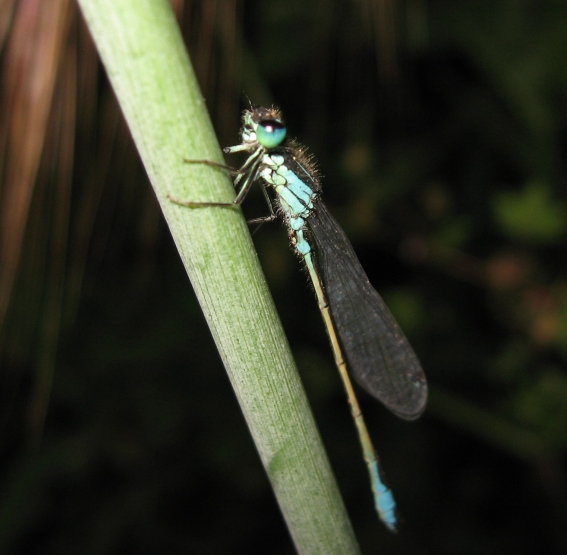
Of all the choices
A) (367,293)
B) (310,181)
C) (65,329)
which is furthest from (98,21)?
(65,329)

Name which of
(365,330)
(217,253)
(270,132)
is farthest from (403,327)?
(217,253)

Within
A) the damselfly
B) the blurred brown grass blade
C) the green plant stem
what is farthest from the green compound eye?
the green plant stem

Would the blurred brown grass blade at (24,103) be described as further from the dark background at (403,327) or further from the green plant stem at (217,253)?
the dark background at (403,327)

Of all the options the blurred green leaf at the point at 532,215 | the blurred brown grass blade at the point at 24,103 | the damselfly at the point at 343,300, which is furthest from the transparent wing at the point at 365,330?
the blurred green leaf at the point at 532,215

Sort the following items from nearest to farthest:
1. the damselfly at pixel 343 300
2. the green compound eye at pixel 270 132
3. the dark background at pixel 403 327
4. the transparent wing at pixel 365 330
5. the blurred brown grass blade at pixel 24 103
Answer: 1. the blurred brown grass blade at pixel 24 103
2. the green compound eye at pixel 270 132
3. the damselfly at pixel 343 300
4. the transparent wing at pixel 365 330
5. the dark background at pixel 403 327

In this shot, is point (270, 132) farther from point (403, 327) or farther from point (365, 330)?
point (403, 327)

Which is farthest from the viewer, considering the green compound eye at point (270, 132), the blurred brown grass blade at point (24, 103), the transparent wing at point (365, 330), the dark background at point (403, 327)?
the dark background at point (403, 327)

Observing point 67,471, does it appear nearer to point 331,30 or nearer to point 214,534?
point 214,534
